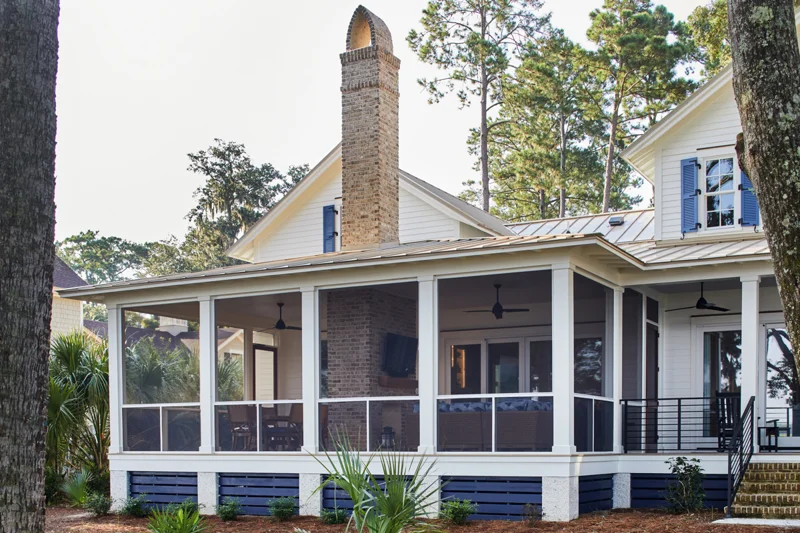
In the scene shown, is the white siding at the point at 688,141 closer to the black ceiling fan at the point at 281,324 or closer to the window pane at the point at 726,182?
the window pane at the point at 726,182

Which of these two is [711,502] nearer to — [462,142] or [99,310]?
[462,142]

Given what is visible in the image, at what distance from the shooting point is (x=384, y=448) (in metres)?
13.5

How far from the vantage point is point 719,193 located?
48.2ft

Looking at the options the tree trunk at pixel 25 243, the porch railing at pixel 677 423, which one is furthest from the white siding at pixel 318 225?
the tree trunk at pixel 25 243

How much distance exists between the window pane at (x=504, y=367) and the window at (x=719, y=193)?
12.7ft

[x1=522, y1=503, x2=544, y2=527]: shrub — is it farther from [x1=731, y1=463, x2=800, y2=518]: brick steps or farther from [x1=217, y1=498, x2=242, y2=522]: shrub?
[x1=217, y1=498, x2=242, y2=522]: shrub

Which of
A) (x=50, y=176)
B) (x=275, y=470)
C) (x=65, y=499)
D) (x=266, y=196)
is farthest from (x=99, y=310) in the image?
(x=50, y=176)

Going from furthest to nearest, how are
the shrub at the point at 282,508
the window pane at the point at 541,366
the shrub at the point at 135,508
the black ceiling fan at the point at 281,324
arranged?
the window pane at the point at 541,366
the black ceiling fan at the point at 281,324
the shrub at the point at 135,508
the shrub at the point at 282,508

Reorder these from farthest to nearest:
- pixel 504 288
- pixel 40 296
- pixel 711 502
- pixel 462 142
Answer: pixel 462 142, pixel 504 288, pixel 711 502, pixel 40 296

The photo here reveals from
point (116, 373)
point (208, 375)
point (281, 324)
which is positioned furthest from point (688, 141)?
point (116, 373)

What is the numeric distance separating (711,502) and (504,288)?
4.57 m

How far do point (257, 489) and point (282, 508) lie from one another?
0.92m

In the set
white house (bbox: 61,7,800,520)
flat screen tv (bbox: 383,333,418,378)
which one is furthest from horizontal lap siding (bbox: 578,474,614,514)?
flat screen tv (bbox: 383,333,418,378)

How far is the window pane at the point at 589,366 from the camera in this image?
51.8 feet
